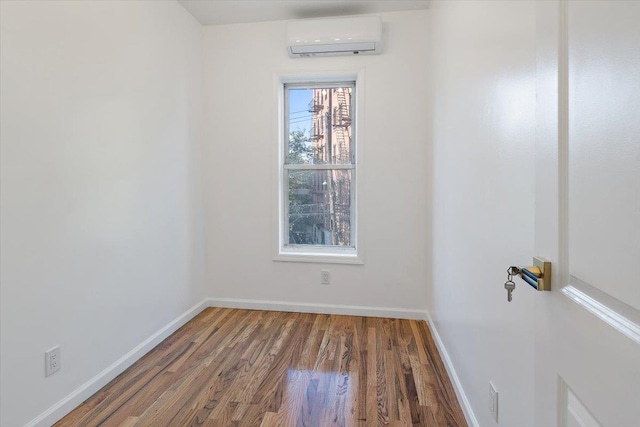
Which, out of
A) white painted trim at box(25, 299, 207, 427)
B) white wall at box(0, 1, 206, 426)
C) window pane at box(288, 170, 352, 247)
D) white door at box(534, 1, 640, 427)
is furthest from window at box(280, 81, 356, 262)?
white door at box(534, 1, 640, 427)

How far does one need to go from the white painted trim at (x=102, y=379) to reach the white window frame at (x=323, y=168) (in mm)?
1075

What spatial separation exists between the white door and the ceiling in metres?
2.39

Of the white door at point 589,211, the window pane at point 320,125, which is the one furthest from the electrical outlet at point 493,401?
the window pane at point 320,125

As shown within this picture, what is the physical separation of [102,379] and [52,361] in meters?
0.39

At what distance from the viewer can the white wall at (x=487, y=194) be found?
1035mm

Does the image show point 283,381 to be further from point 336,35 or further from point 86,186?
point 336,35

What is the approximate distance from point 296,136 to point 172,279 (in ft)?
5.64

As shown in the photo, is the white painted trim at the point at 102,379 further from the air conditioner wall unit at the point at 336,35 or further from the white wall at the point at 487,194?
the air conditioner wall unit at the point at 336,35

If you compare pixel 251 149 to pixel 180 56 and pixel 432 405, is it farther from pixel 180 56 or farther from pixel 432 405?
pixel 432 405

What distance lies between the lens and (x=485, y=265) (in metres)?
1.38

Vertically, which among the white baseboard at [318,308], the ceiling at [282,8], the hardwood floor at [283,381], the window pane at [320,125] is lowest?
the hardwood floor at [283,381]

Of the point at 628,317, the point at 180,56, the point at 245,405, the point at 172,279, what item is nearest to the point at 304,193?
the point at 172,279

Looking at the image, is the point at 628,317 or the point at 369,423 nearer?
the point at 628,317

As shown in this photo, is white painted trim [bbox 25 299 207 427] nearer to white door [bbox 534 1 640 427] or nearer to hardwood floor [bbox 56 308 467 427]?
hardwood floor [bbox 56 308 467 427]
